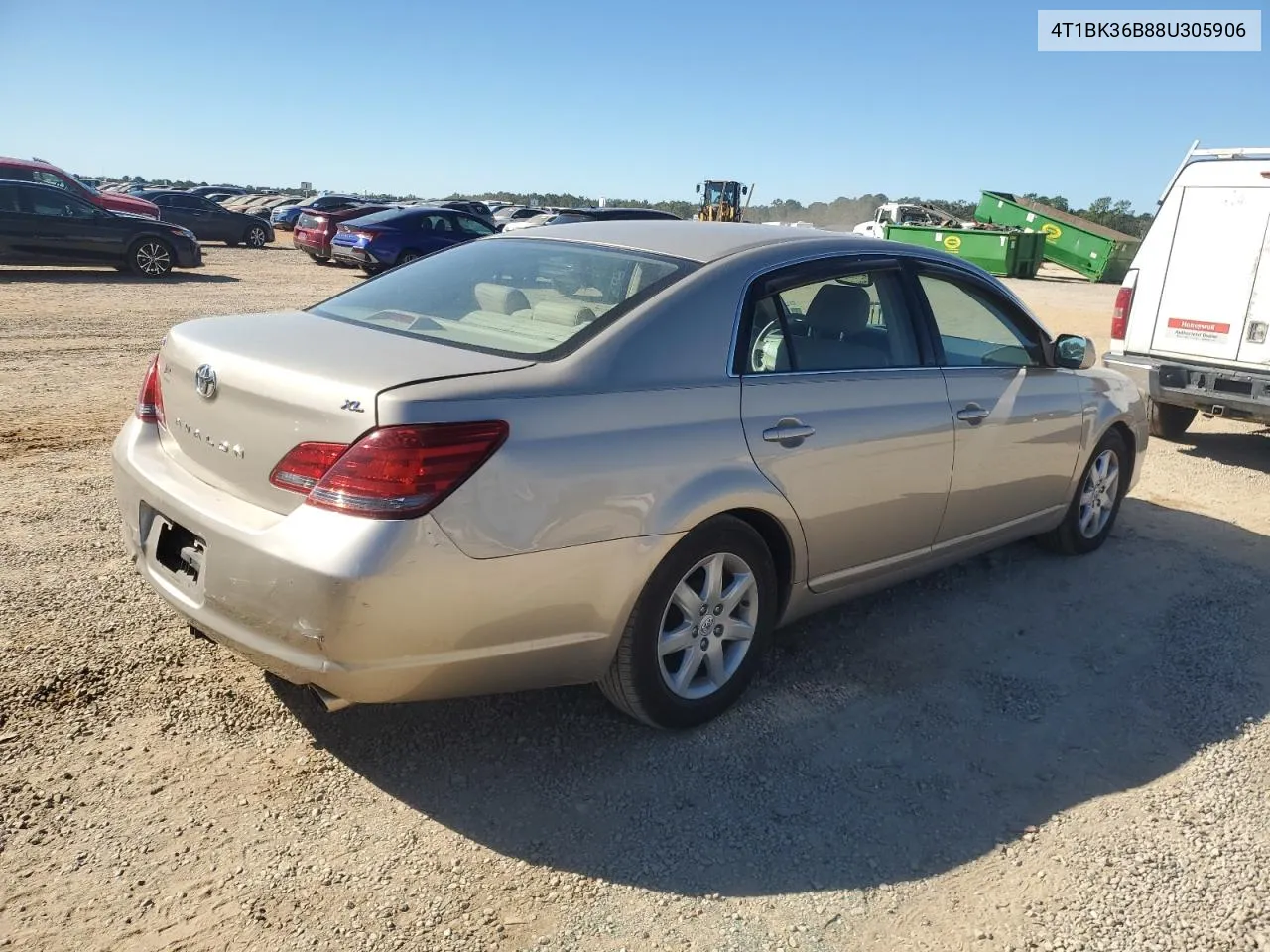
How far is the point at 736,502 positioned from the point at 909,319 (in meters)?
1.41

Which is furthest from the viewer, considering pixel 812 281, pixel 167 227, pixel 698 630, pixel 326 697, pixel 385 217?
pixel 385 217

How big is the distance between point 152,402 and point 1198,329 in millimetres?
7325

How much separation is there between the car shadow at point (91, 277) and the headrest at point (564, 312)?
15.0m

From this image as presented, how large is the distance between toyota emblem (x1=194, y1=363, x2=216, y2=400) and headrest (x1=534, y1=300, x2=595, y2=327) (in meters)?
1.01

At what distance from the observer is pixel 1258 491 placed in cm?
720

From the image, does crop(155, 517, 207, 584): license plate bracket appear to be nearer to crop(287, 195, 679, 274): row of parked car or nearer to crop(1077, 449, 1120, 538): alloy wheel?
crop(1077, 449, 1120, 538): alloy wheel

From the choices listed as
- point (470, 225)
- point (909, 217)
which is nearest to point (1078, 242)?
point (909, 217)

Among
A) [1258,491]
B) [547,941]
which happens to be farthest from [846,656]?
[1258,491]

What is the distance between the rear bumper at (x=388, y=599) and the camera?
2635mm

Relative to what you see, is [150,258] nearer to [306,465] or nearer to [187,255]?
[187,255]

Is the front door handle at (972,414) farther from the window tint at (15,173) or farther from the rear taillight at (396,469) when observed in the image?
the window tint at (15,173)

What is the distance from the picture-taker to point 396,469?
8.68ft

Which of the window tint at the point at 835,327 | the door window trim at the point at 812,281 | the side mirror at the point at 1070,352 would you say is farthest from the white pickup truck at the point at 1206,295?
the window tint at the point at 835,327

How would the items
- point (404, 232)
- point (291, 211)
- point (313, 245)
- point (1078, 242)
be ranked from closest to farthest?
1. point (404, 232)
2. point (313, 245)
3. point (1078, 242)
4. point (291, 211)
